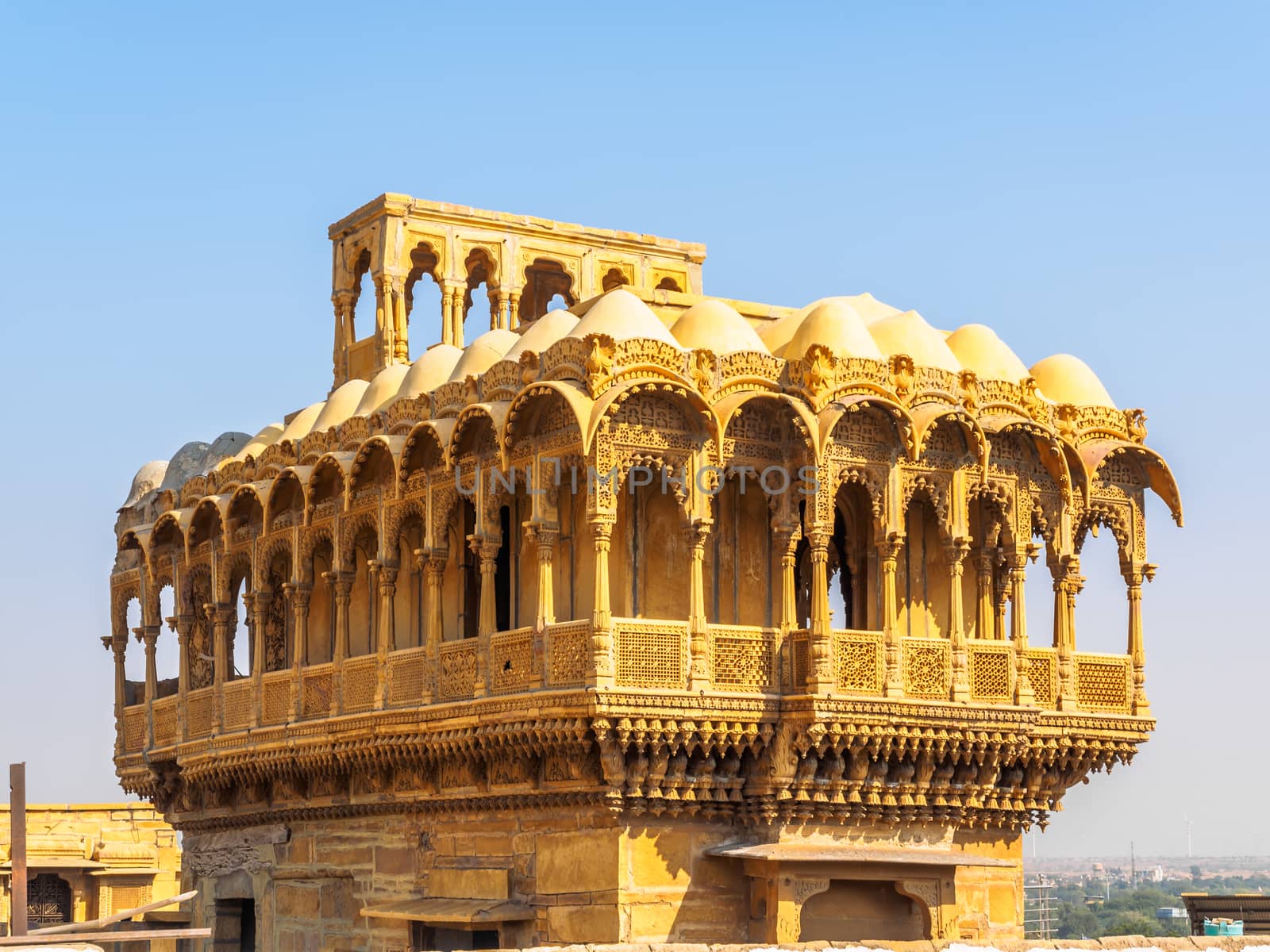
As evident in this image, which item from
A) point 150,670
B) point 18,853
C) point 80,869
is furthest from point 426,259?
point 80,869

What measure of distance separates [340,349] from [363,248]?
4.94ft

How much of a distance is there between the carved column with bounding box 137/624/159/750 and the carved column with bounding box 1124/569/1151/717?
12.4 metres

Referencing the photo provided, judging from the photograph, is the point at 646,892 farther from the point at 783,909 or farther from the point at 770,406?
the point at 770,406

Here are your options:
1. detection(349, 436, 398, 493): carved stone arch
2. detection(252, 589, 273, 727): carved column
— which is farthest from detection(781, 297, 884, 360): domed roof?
detection(252, 589, 273, 727): carved column

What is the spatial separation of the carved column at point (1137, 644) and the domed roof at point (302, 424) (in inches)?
358

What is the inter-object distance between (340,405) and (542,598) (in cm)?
562

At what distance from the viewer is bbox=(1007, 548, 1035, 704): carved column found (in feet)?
74.6

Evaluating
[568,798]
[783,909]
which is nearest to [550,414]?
[568,798]

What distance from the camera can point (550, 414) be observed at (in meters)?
21.6

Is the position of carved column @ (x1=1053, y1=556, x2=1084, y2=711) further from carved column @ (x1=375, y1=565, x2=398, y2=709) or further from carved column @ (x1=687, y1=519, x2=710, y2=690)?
carved column @ (x1=375, y1=565, x2=398, y2=709)

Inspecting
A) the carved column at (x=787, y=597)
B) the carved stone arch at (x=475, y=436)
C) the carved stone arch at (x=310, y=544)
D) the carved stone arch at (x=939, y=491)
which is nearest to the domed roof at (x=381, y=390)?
the carved stone arch at (x=310, y=544)

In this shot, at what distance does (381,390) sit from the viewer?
2520 cm

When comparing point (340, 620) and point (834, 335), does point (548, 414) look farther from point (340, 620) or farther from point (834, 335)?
point (340, 620)

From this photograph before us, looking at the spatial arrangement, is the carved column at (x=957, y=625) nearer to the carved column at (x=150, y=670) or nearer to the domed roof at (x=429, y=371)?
the domed roof at (x=429, y=371)
